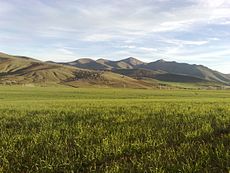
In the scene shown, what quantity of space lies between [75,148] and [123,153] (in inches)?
63.9

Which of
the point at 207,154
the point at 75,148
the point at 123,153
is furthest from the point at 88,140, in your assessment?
the point at 207,154

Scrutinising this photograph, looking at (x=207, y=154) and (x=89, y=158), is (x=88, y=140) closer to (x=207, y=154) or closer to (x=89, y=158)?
(x=89, y=158)

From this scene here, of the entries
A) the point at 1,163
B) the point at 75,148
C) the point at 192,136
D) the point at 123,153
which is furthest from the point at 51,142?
the point at 192,136

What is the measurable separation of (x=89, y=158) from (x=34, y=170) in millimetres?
1520

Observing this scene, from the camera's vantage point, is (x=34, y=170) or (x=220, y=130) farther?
(x=220, y=130)

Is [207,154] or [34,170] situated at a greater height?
[207,154]

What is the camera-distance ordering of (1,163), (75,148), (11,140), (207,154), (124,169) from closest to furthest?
(124,169) < (207,154) < (1,163) < (75,148) < (11,140)

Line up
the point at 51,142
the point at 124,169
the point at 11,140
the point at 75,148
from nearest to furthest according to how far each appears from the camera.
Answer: the point at 124,169 < the point at 75,148 < the point at 51,142 < the point at 11,140

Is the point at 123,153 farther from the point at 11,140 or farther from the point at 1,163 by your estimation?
the point at 11,140

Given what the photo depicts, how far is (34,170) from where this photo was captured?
855cm

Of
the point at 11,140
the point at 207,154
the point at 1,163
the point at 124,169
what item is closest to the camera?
the point at 124,169

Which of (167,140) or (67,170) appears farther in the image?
(167,140)

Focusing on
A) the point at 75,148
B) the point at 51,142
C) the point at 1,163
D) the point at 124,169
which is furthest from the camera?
the point at 51,142

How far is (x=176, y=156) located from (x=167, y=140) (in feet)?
7.63
